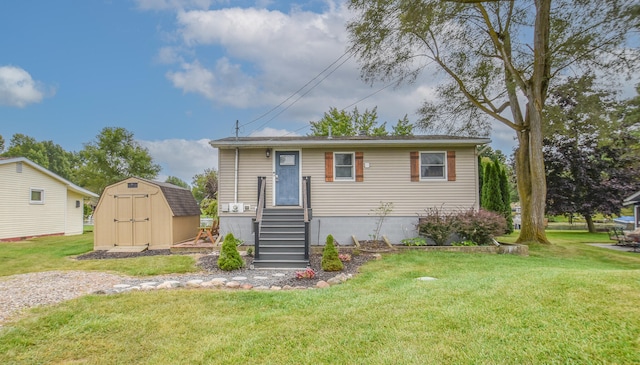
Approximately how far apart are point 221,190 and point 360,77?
7115 millimetres

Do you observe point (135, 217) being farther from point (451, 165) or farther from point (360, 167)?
point (451, 165)

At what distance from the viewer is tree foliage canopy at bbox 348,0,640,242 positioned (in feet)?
33.6

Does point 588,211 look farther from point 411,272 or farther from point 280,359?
point 280,359

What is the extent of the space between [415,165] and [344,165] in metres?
2.36

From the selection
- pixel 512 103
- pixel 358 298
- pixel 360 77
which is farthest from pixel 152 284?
pixel 512 103

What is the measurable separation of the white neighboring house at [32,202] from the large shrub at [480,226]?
18.2 m

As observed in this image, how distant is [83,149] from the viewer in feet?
101

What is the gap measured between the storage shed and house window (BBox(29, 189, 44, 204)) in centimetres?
786

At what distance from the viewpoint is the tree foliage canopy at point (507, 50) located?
33.6 feet

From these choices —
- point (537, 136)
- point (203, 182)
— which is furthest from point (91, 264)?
point (203, 182)

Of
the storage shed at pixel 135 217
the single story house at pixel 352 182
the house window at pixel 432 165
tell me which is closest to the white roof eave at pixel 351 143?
the single story house at pixel 352 182

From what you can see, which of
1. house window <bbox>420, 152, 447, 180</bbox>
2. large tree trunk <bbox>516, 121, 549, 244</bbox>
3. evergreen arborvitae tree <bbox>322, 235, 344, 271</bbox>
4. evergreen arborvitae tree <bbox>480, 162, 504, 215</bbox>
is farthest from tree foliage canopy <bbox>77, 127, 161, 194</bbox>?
large tree trunk <bbox>516, 121, 549, 244</bbox>

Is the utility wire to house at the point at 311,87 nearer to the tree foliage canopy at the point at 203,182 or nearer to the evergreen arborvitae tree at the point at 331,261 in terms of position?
the tree foliage canopy at the point at 203,182

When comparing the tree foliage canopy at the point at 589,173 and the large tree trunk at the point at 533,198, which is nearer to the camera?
the large tree trunk at the point at 533,198
